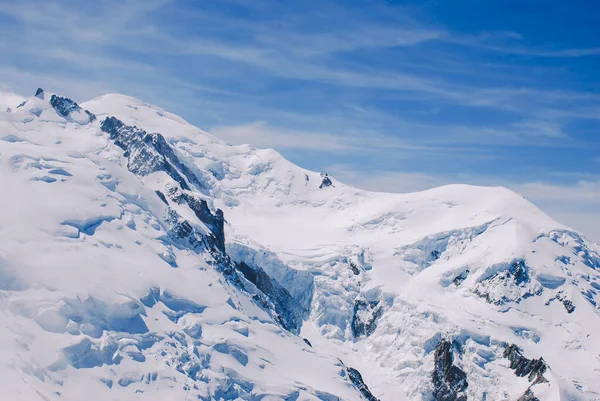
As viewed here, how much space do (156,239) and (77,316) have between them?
4607cm

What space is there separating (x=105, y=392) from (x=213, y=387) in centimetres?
2638

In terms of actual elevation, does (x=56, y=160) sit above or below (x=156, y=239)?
above

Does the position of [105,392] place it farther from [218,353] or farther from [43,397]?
[218,353]

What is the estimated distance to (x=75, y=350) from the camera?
449 feet

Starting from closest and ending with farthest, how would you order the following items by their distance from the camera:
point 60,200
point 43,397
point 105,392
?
point 43,397, point 105,392, point 60,200

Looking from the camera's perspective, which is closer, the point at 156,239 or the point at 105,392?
the point at 105,392

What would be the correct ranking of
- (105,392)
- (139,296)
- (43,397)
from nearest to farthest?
1. (43,397)
2. (105,392)
3. (139,296)

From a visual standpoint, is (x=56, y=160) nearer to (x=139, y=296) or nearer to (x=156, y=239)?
(x=156, y=239)

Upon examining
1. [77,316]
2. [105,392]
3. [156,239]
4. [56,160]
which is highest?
[56,160]

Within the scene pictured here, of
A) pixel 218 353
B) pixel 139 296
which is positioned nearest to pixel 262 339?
pixel 218 353

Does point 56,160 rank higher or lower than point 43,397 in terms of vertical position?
higher

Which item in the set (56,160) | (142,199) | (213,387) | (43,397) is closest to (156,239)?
(142,199)

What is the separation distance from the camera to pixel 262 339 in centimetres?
18212

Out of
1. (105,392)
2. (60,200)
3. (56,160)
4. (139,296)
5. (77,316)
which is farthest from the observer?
(56,160)
